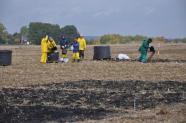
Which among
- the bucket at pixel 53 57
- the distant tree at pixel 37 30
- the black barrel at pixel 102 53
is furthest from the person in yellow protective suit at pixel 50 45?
the distant tree at pixel 37 30

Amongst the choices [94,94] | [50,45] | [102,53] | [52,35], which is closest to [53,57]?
[50,45]

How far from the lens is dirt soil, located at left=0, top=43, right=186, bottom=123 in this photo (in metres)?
12.0

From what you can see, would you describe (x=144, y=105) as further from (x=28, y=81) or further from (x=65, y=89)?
(x=28, y=81)

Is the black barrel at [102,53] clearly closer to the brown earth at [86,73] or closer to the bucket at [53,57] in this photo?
the bucket at [53,57]

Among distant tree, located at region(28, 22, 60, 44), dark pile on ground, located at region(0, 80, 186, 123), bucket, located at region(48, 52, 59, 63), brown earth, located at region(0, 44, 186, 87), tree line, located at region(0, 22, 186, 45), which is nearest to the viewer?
dark pile on ground, located at region(0, 80, 186, 123)

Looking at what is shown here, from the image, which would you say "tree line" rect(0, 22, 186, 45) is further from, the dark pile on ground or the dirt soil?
the dark pile on ground

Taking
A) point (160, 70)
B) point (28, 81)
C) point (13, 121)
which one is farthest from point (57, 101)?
point (160, 70)

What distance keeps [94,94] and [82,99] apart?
1.17 metres

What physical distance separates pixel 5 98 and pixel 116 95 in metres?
3.32

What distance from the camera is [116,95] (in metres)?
15.7

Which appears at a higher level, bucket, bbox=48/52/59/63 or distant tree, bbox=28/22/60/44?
distant tree, bbox=28/22/60/44

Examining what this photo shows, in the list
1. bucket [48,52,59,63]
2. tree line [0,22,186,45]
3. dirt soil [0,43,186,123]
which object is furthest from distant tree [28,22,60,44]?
dirt soil [0,43,186,123]

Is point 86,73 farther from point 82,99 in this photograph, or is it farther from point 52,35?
point 52,35

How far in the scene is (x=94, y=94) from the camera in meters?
15.9
